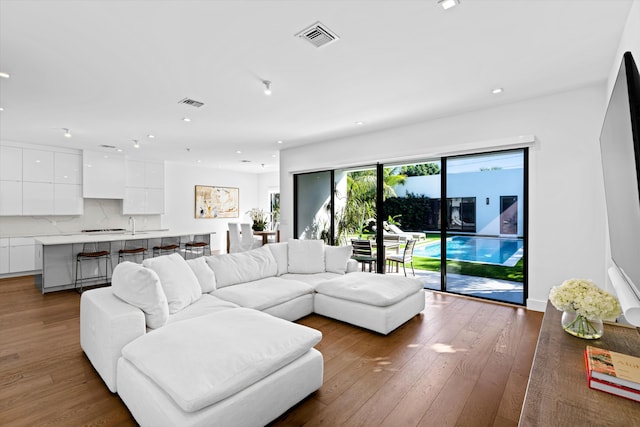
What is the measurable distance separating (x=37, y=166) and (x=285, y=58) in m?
6.38

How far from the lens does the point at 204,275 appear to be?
3.30m

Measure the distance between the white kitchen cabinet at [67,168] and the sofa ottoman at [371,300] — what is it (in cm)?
631

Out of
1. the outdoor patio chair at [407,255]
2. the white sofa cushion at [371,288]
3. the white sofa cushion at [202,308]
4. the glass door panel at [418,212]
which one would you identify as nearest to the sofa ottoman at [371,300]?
the white sofa cushion at [371,288]

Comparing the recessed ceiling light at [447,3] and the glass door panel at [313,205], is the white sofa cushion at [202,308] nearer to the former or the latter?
the recessed ceiling light at [447,3]

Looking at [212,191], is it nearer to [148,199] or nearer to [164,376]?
[148,199]

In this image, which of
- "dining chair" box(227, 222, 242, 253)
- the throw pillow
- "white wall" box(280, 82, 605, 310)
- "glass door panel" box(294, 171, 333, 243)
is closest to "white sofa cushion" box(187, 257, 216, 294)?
the throw pillow

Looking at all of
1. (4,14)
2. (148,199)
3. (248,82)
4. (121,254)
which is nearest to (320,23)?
(248,82)

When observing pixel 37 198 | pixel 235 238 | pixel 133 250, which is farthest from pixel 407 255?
pixel 37 198

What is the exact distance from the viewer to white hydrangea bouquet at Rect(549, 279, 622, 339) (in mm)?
1607

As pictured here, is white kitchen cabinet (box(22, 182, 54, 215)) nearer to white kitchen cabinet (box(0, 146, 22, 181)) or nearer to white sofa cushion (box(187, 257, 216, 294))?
white kitchen cabinet (box(0, 146, 22, 181))

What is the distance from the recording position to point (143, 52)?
2688 millimetres

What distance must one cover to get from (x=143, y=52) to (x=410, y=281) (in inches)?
141

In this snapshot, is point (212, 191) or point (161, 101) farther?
point (212, 191)

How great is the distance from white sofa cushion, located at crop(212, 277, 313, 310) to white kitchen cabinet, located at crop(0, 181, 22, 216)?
5.55 meters
